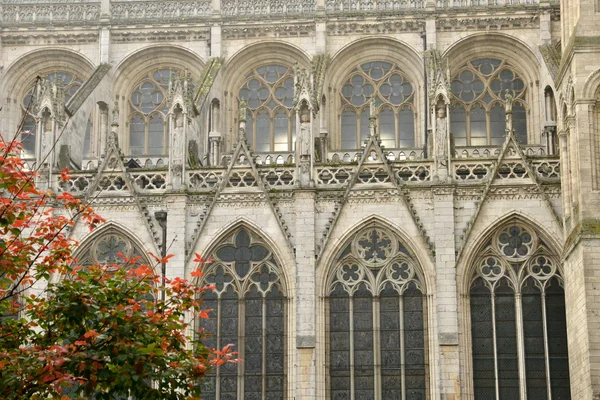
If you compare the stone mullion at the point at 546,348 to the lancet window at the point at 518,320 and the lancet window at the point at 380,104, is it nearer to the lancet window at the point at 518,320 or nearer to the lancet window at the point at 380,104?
the lancet window at the point at 518,320

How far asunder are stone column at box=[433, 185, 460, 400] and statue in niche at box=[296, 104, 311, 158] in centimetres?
364

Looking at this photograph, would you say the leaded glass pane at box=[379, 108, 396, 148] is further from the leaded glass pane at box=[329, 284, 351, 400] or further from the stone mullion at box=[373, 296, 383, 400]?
the stone mullion at box=[373, 296, 383, 400]

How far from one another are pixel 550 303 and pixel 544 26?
30.0 ft

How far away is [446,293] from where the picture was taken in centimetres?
2978

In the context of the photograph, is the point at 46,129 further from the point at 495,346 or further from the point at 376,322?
the point at 495,346

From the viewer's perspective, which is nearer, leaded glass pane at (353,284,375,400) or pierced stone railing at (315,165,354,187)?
leaded glass pane at (353,284,375,400)

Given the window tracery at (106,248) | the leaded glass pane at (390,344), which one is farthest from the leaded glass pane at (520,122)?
the window tracery at (106,248)

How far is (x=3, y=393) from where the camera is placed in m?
15.4

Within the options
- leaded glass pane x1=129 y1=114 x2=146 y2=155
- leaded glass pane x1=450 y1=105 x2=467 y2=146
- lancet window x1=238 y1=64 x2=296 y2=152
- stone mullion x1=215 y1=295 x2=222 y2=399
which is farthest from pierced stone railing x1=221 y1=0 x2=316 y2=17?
stone mullion x1=215 y1=295 x2=222 y2=399

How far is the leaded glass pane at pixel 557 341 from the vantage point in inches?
1155

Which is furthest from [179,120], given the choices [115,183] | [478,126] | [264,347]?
[478,126]

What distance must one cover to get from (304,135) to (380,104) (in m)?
4.91

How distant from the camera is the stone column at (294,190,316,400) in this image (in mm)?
29547

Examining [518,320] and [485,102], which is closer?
[518,320]
